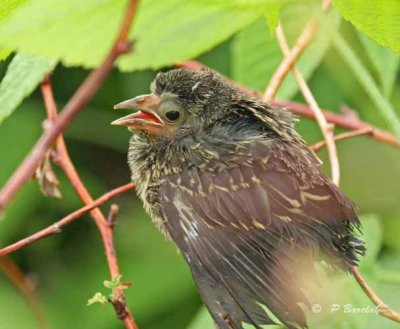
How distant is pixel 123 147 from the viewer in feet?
12.4

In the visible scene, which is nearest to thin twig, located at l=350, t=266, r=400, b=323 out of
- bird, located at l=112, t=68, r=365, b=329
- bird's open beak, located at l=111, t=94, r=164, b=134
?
bird, located at l=112, t=68, r=365, b=329

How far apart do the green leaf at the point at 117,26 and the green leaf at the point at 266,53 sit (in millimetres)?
1046

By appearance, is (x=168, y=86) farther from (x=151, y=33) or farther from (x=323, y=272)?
(x=151, y=33)

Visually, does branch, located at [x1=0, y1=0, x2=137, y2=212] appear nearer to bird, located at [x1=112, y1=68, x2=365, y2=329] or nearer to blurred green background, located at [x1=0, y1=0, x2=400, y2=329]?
bird, located at [x1=112, y1=68, x2=365, y2=329]

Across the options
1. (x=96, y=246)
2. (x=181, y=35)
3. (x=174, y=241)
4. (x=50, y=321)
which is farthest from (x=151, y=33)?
(x=96, y=246)

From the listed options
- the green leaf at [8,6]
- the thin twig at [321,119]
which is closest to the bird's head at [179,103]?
A: the thin twig at [321,119]

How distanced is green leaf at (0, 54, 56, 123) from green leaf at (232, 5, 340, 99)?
0.74 metres

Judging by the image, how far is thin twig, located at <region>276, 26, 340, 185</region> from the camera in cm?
186

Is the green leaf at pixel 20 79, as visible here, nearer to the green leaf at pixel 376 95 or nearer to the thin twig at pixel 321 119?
the green leaf at pixel 376 95

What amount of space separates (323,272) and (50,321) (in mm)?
1799

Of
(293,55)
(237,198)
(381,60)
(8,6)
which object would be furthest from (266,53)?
(8,6)

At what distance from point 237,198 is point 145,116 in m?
0.49

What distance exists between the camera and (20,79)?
3.64 feet

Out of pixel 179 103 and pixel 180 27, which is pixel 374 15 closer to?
pixel 180 27
